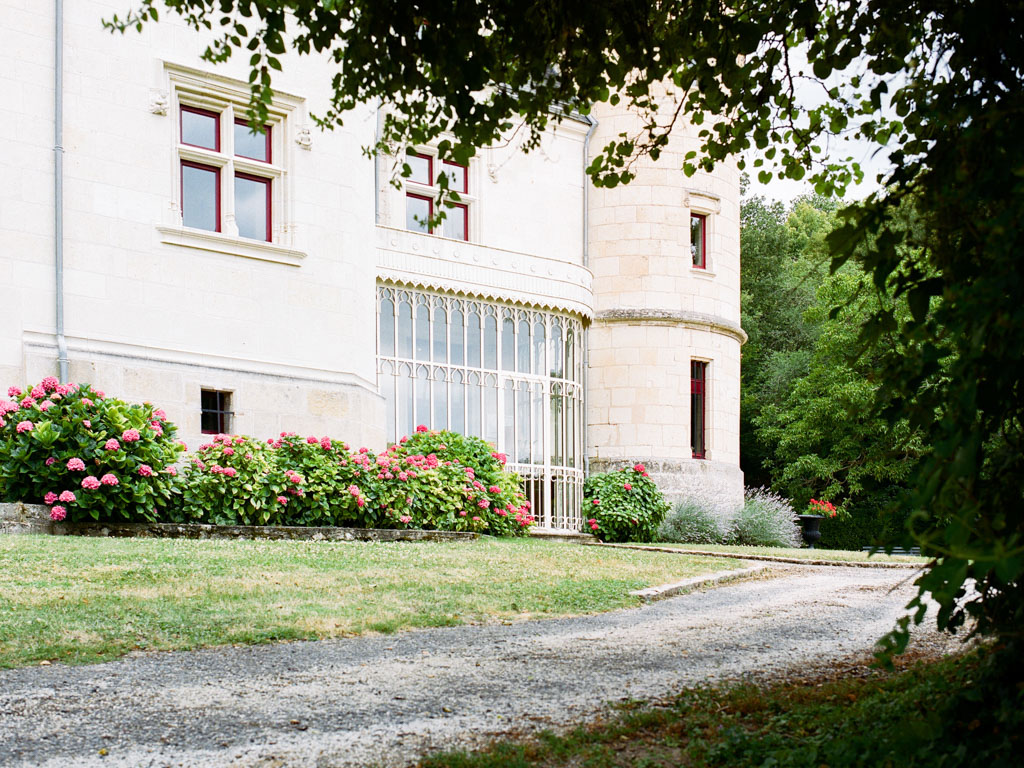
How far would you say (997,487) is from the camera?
9.94 feet

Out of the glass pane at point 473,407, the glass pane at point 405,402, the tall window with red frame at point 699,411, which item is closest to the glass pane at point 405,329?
the glass pane at point 405,402

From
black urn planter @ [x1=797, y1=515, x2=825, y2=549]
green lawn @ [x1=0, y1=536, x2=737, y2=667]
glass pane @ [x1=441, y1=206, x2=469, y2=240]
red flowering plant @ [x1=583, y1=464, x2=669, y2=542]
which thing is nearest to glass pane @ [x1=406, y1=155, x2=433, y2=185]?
glass pane @ [x1=441, y1=206, x2=469, y2=240]

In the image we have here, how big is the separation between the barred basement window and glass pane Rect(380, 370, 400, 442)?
2.92 m

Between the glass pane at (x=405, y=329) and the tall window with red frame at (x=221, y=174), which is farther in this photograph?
the glass pane at (x=405, y=329)

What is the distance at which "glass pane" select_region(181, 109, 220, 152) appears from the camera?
45.2ft

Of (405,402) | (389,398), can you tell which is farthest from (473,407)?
(389,398)

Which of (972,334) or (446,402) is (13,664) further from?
(446,402)

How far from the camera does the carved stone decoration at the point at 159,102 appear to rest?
13156 millimetres

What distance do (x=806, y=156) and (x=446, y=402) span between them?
10.3 metres

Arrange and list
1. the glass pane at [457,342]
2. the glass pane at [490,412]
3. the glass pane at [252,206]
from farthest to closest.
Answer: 1. the glass pane at [490,412]
2. the glass pane at [457,342]
3. the glass pane at [252,206]

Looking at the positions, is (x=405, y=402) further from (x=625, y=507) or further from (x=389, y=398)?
(x=625, y=507)

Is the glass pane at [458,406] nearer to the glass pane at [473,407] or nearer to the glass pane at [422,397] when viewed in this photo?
the glass pane at [473,407]

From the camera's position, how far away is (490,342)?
17.1m

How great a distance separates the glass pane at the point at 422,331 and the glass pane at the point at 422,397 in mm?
231
